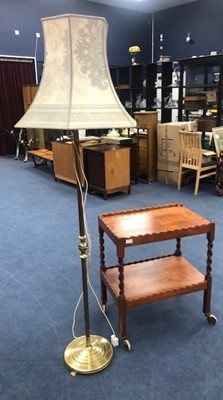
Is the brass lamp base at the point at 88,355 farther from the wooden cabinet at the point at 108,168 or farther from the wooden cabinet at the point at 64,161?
the wooden cabinet at the point at 64,161

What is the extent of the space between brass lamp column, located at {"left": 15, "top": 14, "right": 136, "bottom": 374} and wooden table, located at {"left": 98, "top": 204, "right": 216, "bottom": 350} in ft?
2.16

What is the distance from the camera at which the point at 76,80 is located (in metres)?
1.29

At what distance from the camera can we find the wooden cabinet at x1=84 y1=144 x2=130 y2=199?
14.6 ft

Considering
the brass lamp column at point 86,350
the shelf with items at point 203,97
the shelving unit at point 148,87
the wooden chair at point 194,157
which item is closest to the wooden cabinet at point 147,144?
the wooden chair at point 194,157

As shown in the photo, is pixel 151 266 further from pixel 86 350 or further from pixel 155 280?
pixel 86 350

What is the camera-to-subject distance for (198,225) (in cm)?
183

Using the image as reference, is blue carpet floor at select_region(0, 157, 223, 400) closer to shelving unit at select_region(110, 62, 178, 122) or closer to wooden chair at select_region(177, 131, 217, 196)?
wooden chair at select_region(177, 131, 217, 196)

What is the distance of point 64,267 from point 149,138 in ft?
9.83

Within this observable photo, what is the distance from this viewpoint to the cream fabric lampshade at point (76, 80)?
4.12 feet

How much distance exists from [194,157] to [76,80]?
357 centimetres

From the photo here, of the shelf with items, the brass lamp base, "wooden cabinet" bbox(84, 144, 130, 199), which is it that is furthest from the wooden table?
the shelf with items

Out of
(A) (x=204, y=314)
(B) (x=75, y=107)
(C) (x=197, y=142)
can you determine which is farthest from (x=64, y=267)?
(C) (x=197, y=142)

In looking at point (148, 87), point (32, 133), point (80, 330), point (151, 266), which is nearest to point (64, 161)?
point (32, 133)

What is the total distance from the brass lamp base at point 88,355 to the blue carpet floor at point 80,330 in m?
0.03
